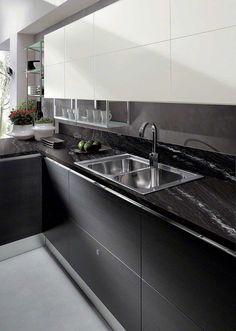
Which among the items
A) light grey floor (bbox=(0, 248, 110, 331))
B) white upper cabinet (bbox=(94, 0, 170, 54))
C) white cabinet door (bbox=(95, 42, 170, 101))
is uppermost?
white upper cabinet (bbox=(94, 0, 170, 54))

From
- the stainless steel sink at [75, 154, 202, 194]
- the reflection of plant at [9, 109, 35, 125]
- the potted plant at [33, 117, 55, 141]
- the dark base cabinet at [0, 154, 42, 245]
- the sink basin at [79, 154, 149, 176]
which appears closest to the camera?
the stainless steel sink at [75, 154, 202, 194]

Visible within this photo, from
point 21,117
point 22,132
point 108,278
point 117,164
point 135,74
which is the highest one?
point 135,74

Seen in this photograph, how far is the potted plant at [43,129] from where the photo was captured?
9.80ft

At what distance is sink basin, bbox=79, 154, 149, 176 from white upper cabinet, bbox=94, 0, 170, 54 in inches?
30.5

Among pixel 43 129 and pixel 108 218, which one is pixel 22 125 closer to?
pixel 43 129

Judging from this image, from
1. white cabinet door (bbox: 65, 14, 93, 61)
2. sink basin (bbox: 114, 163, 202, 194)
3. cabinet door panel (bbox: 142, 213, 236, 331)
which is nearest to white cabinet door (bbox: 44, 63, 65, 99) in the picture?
white cabinet door (bbox: 65, 14, 93, 61)

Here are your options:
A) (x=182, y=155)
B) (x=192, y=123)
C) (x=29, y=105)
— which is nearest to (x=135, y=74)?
(x=192, y=123)

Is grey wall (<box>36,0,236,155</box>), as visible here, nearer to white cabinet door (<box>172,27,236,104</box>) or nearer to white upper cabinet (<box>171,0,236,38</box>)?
white cabinet door (<box>172,27,236,104</box>)

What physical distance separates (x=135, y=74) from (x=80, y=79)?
0.75m

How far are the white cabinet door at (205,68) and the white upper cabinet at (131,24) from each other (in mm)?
171

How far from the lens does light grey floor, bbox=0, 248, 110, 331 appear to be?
1810 millimetres

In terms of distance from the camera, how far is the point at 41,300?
6.66 ft

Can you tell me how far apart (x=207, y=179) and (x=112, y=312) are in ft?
3.10

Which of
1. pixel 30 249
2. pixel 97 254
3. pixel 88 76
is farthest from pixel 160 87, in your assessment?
pixel 30 249
